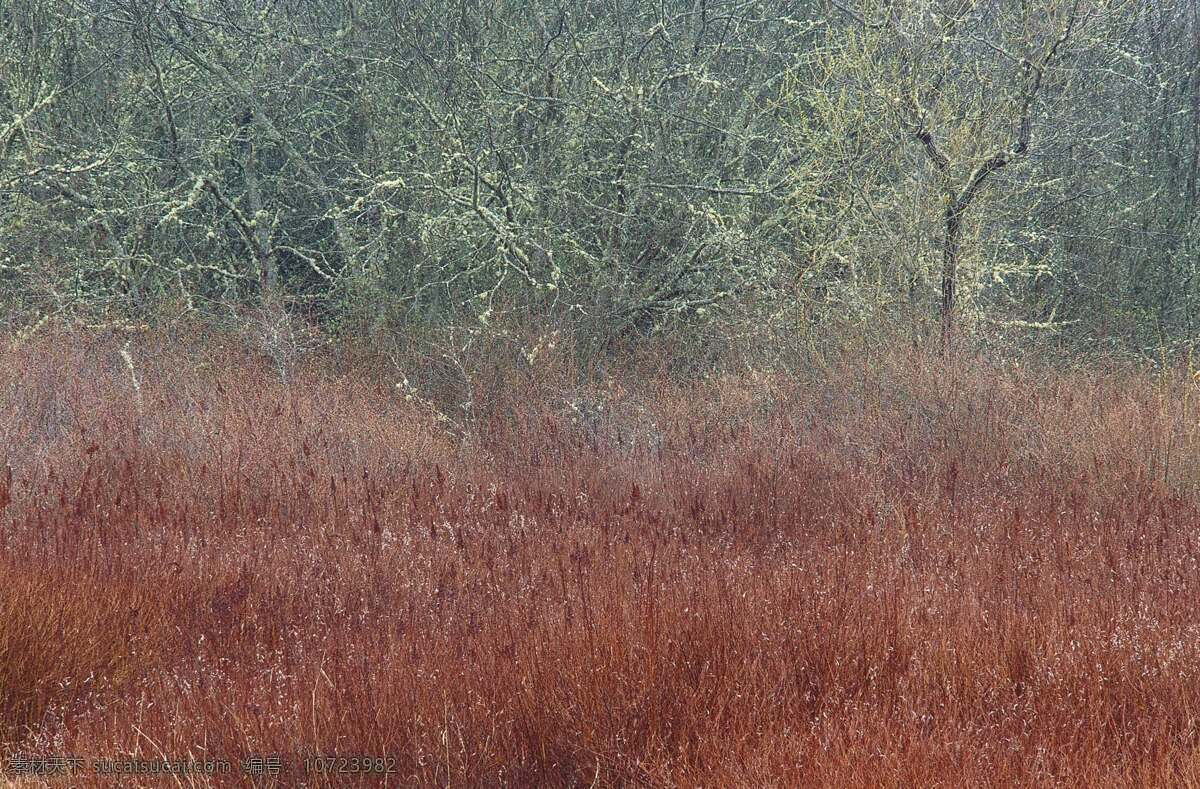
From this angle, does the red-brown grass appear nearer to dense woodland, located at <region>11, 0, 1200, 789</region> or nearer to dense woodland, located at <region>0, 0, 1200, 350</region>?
dense woodland, located at <region>11, 0, 1200, 789</region>

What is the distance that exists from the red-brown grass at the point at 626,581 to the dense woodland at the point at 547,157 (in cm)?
151

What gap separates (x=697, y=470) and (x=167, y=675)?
3419mm

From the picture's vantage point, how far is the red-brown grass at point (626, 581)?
274 centimetres

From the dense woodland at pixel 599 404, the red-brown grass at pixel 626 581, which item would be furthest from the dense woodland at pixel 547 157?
the red-brown grass at pixel 626 581

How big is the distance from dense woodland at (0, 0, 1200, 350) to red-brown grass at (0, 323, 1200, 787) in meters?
1.51

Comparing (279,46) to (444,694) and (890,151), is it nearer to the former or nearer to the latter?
(890,151)

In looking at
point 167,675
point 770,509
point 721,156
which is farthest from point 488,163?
point 167,675

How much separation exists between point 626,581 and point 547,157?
6494 millimetres

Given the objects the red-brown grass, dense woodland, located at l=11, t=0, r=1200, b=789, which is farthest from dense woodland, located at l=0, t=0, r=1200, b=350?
the red-brown grass

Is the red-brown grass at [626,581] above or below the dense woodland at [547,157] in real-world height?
below

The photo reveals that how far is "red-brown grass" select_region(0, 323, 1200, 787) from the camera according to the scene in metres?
2.74

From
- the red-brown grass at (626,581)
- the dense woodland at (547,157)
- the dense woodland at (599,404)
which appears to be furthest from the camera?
the dense woodland at (547,157)

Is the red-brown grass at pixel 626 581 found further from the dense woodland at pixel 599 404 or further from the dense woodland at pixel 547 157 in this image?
the dense woodland at pixel 547 157

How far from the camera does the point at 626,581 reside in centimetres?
396
